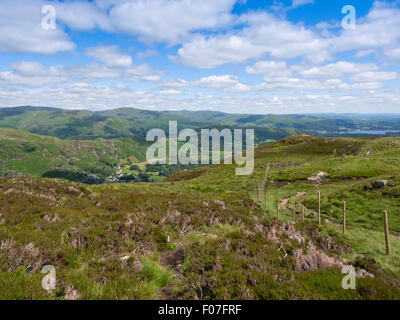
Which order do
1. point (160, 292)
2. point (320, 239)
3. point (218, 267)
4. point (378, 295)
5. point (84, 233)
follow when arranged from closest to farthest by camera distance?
1. point (378, 295)
2. point (160, 292)
3. point (218, 267)
4. point (84, 233)
5. point (320, 239)

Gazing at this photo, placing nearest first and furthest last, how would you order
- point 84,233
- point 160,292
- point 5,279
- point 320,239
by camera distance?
1. point 5,279
2. point 160,292
3. point 84,233
4. point 320,239

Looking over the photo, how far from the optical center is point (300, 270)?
6.43 m

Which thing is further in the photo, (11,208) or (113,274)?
(11,208)

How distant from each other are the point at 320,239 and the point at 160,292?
752 cm
